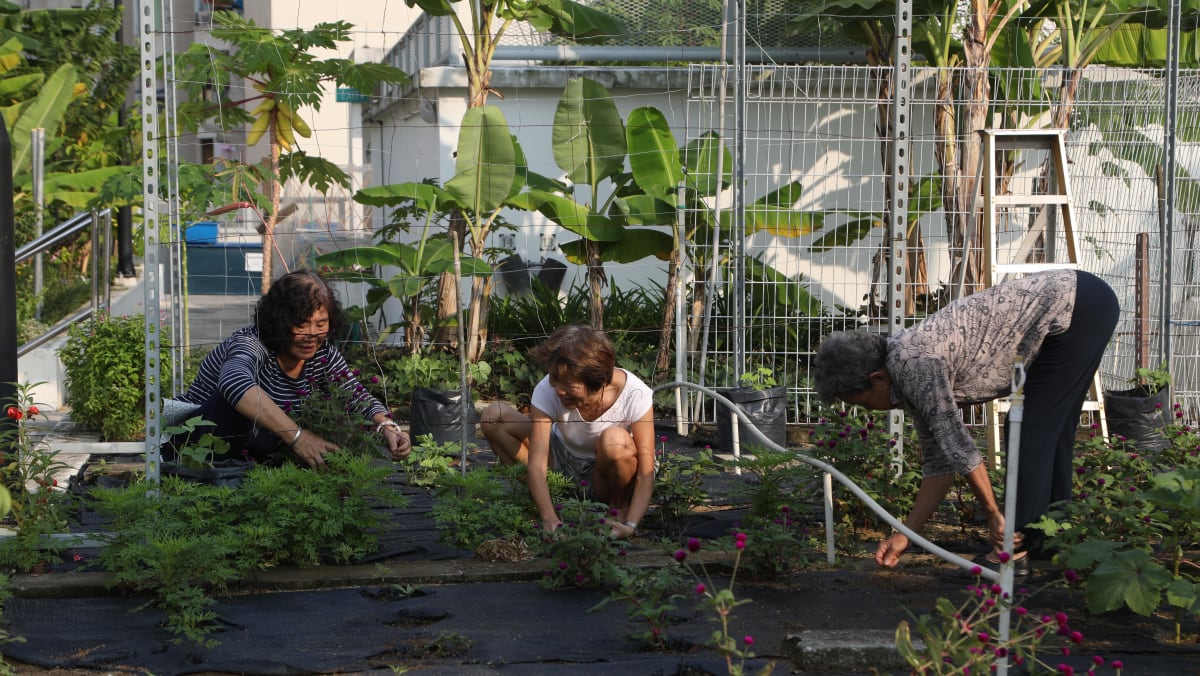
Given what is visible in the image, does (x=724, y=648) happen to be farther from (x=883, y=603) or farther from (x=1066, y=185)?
(x=1066, y=185)

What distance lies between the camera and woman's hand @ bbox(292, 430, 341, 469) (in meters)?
4.96

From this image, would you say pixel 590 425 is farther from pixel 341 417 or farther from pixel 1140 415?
pixel 1140 415

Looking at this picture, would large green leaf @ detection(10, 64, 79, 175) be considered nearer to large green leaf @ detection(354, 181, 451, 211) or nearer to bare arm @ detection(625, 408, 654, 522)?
large green leaf @ detection(354, 181, 451, 211)

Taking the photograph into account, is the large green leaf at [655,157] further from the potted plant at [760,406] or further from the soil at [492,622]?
the soil at [492,622]

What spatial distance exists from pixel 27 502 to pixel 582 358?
7.77 feet

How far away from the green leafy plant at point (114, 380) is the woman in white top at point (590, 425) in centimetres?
310

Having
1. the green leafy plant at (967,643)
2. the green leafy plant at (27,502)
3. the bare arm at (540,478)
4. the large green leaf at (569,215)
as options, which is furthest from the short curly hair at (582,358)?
the large green leaf at (569,215)

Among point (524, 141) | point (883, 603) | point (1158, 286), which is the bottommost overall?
point (883, 603)

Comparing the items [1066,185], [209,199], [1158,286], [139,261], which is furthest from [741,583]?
[139,261]

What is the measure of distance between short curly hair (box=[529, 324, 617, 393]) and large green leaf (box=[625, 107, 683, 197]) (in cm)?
384

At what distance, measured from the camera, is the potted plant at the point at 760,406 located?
6.97m

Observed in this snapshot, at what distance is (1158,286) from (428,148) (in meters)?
6.51

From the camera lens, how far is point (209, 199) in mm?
7277

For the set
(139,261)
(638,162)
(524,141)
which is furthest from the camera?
(139,261)
